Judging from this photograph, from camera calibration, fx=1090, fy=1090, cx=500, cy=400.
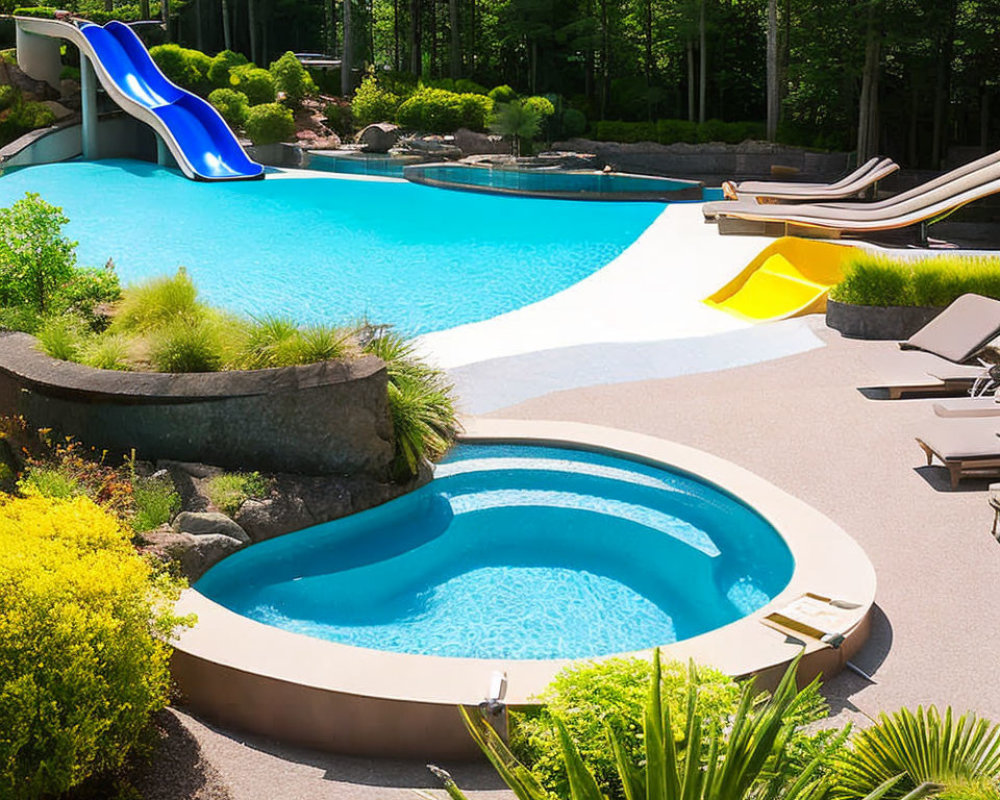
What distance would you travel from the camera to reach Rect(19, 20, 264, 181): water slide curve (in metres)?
27.4

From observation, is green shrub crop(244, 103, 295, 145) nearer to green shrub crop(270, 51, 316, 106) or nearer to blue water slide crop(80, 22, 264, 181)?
blue water slide crop(80, 22, 264, 181)

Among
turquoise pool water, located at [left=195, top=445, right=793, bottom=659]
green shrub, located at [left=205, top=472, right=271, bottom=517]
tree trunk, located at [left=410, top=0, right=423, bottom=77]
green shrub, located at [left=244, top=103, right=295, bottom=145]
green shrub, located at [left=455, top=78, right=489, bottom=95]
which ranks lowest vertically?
turquoise pool water, located at [left=195, top=445, right=793, bottom=659]

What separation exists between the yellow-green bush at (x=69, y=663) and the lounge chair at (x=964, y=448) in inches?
209

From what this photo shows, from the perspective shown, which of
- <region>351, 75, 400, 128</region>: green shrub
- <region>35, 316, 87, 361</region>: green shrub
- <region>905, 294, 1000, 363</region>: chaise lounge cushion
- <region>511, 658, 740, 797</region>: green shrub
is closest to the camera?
<region>511, 658, 740, 797</region>: green shrub

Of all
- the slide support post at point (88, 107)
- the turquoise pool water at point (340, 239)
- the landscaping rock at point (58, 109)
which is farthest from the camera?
the landscaping rock at point (58, 109)

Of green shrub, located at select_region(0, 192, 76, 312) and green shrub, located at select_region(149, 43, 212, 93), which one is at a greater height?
green shrub, located at select_region(149, 43, 212, 93)

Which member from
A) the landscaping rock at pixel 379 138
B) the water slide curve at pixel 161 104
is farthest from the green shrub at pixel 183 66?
the landscaping rock at pixel 379 138

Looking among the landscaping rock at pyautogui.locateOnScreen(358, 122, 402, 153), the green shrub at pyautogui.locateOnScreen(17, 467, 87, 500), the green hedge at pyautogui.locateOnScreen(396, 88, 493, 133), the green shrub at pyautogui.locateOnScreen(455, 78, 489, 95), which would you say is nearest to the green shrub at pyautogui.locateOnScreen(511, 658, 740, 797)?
the green shrub at pyautogui.locateOnScreen(17, 467, 87, 500)

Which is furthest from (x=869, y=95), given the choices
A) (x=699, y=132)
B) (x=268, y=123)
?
(x=268, y=123)

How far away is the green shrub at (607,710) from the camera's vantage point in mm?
3633

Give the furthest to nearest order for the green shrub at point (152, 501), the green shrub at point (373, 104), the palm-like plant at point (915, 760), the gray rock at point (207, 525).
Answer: the green shrub at point (373, 104), the gray rock at point (207, 525), the green shrub at point (152, 501), the palm-like plant at point (915, 760)

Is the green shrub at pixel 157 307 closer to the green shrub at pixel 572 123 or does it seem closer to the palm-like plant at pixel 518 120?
the palm-like plant at pixel 518 120

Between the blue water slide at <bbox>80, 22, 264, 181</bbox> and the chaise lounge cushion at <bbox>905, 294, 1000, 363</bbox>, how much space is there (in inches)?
787

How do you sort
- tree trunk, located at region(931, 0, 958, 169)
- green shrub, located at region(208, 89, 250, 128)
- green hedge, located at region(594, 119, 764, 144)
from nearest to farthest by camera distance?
1. tree trunk, located at region(931, 0, 958, 169)
2. green shrub, located at region(208, 89, 250, 128)
3. green hedge, located at region(594, 119, 764, 144)
